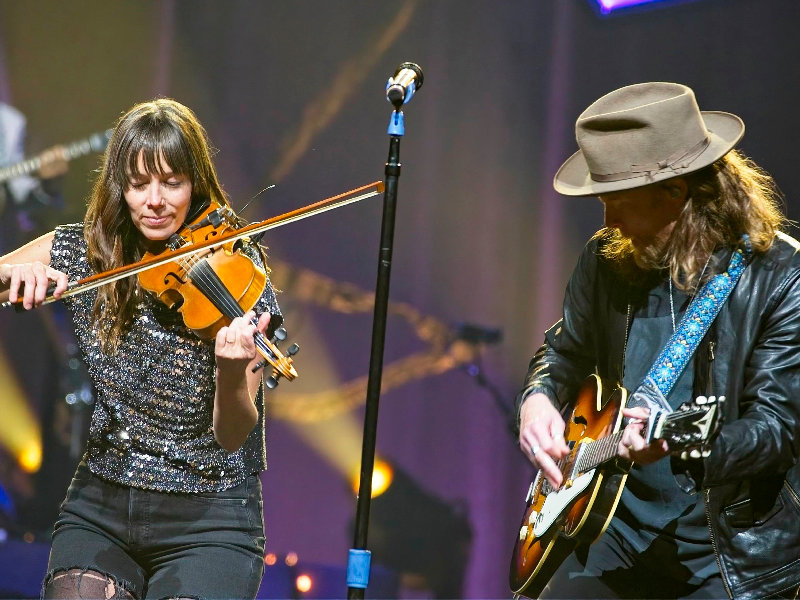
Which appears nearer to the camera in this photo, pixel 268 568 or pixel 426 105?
pixel 268 568

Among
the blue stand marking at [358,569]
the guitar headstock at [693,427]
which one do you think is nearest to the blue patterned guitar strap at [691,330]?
the guitar headstock at [693,427]

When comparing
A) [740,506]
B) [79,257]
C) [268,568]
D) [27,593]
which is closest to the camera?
[740,506]

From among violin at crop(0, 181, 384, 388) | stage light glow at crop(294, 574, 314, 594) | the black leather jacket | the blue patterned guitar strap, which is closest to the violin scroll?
violin at crop(0, 181, 384, 388)

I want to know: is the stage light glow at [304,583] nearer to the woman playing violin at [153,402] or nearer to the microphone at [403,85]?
the woman playing violin at [153,402]

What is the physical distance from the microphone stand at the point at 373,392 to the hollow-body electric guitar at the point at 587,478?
43 cm

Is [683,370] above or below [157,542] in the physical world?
above

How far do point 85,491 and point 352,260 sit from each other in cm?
272

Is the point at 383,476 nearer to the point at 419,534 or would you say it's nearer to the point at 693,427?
the point at 419,534

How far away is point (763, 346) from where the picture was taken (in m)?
2.09

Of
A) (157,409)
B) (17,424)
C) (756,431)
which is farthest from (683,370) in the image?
(17,424)

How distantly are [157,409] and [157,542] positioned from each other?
33 cm

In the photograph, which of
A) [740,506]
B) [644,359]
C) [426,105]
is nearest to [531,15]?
[426,105]

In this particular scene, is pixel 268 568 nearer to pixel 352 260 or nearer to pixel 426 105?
pixel 352 260

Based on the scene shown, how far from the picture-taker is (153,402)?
2.45 metres
